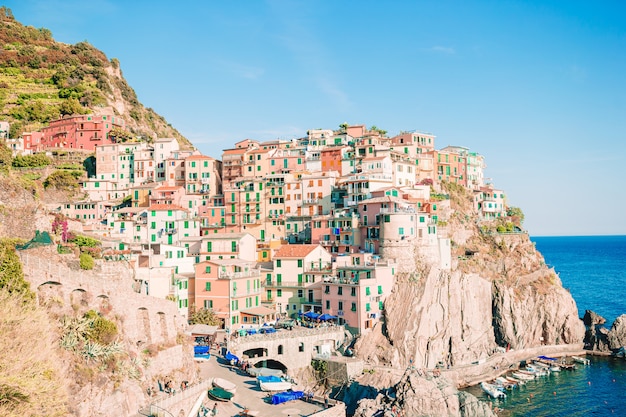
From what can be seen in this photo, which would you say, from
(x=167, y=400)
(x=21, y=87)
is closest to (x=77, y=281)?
(x=167, y=400)

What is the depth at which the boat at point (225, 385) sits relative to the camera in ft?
137

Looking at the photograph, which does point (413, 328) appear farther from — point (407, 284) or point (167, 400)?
point (167, 400)

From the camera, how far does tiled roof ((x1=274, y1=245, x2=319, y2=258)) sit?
217 feet

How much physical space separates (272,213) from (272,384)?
121ft

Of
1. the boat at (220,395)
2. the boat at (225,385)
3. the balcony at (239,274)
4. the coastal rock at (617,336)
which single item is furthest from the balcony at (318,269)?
the coastal rock at (617,336)

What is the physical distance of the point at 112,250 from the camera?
56750mm

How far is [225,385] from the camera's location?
138 feet

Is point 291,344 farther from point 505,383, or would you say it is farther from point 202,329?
point 505,383

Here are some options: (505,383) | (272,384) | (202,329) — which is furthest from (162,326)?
(505,383)

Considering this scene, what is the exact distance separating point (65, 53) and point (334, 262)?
307 ft

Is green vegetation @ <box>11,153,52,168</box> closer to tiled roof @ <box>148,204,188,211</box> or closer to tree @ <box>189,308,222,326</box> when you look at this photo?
tiled roof @ <box>148,204,188,211</box>

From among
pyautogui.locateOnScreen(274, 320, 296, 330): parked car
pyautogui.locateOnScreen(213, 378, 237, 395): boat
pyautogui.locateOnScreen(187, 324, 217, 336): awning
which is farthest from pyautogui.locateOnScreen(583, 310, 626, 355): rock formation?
pyautogui.locateOnScreen(213, 378, 237, 395): boat

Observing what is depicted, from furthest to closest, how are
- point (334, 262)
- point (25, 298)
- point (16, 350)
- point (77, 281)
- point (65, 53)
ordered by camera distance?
point (65, 53) < point (334, 262) < point (77, 281) < point (25, 298) < point (16, 350)

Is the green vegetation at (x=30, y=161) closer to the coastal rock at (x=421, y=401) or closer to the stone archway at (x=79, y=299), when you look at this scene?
the stone archway at (x=79, y=299)
